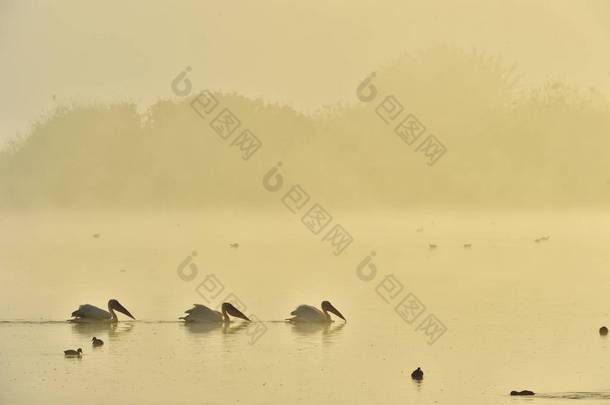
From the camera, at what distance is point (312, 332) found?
1989 centimetres

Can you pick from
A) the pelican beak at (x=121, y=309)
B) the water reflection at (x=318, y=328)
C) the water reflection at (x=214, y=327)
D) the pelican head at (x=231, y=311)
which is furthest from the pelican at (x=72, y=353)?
the pelican beak at (x=121, y=309)

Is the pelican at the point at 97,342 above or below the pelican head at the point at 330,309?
below

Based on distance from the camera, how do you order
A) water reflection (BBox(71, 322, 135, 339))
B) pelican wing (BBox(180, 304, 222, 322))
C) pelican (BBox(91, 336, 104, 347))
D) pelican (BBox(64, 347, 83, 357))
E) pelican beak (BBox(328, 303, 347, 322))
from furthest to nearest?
pelican beak (BBox(328, 303, 347, 322))
pelican wing (BBox(180, 304, 222, 322))
water reflection (BBox(71, 322, 135, 339))
pelican (BBox(91, 336, 104, 347))
pelican (BBox(64, 347, 83, 357))

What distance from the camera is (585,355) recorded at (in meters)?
17.3

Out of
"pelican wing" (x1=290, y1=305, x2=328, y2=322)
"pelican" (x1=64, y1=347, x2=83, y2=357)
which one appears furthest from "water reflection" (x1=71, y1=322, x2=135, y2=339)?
"pelican wing" (x1=290, y1=305, x2=328, y2=322)

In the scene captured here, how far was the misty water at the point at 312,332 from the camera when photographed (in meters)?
15.2

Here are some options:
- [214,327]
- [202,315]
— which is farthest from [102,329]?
[214,327]

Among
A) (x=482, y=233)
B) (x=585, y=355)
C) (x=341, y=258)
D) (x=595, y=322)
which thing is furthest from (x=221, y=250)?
(x=585, y=355)

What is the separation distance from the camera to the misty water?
15227 mm

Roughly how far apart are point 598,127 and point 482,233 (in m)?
49.4

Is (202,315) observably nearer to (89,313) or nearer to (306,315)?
(306,315)

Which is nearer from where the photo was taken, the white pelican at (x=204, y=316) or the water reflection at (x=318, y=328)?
the water reflection at (x=318, y=328)

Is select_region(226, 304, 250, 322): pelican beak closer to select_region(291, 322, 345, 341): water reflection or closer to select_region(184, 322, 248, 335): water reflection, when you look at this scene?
select_region(184, 322, 248, 335): water reflection

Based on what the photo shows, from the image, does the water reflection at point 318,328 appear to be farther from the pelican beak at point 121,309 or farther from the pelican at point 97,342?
the pelican at point 97,342
